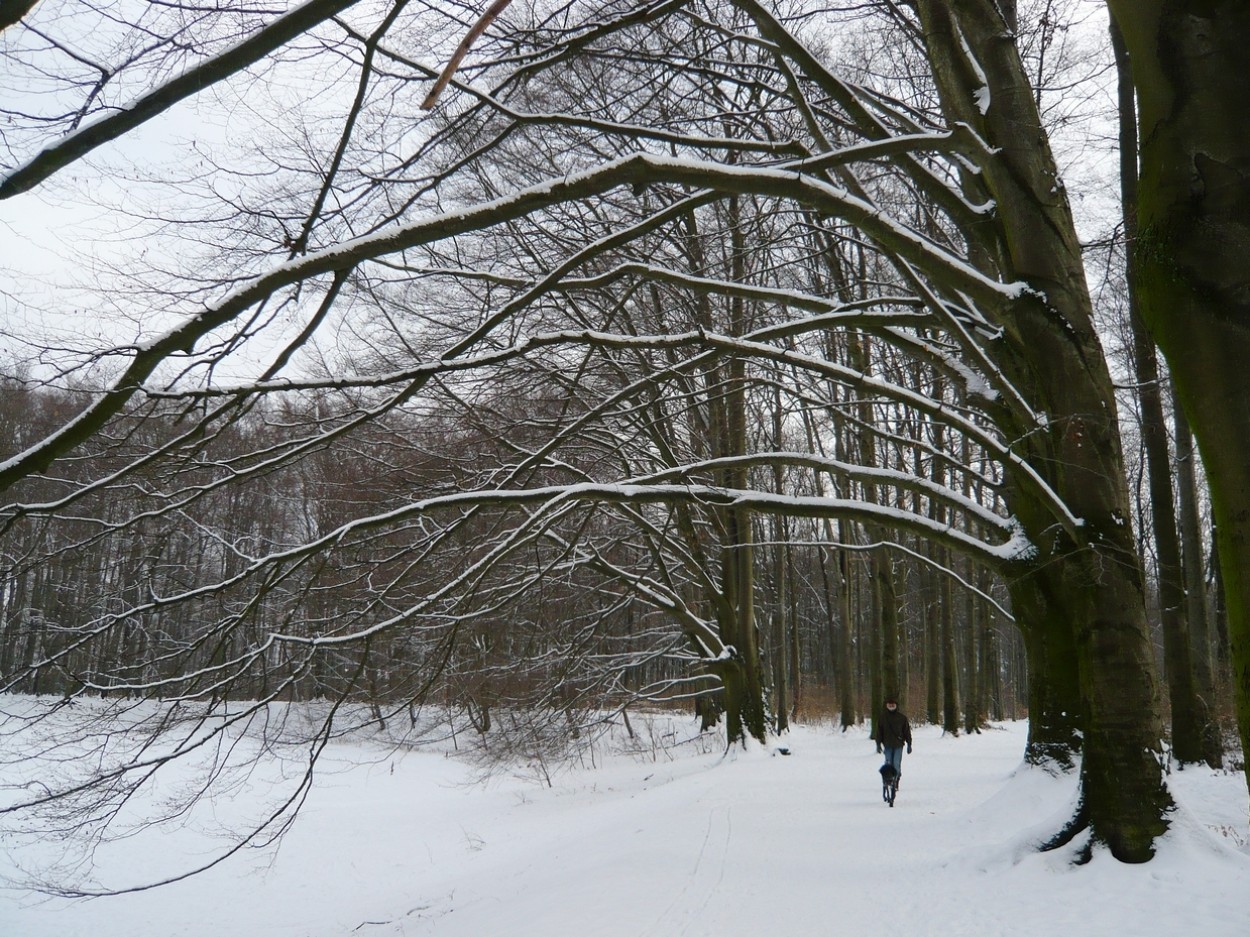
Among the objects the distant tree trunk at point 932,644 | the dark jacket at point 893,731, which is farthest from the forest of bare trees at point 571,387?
the distant tree trunk at point 932,644

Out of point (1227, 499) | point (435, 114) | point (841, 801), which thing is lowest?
point (841, 801)

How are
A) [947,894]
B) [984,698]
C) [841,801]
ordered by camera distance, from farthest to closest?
[984,698] → [841,801] → [947,894]

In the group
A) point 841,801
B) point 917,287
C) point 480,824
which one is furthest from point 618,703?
point 917,287

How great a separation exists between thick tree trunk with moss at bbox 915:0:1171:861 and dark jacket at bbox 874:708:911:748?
442 cm

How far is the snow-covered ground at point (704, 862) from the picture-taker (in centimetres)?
588

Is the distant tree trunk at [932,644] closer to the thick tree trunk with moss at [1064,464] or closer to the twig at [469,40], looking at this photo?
the thick tree trunk with moss at [1064,464]

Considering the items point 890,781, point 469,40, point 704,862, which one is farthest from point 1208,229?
point 890,781

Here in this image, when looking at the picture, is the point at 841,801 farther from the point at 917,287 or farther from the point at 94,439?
the point at 94,439

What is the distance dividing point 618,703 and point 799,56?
13586 mm

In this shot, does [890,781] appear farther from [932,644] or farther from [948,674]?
[932,644]

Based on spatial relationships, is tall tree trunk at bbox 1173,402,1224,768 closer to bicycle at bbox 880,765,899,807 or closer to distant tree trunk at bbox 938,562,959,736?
bicycle at bbox 880,765,899,807

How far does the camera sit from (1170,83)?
3.44m

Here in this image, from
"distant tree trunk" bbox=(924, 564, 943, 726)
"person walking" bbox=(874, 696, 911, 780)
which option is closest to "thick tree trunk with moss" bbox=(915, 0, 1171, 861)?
"person walking" bbox=(874, 696, 911, 780)

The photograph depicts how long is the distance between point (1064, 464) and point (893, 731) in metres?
6.21
